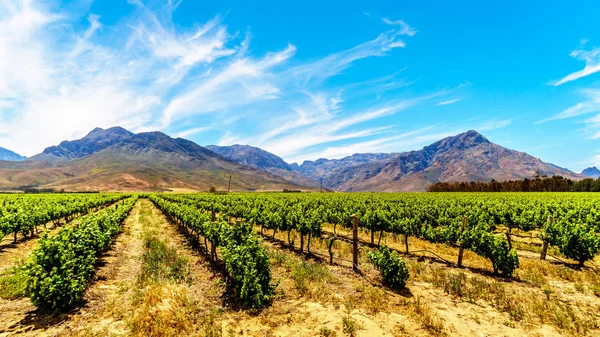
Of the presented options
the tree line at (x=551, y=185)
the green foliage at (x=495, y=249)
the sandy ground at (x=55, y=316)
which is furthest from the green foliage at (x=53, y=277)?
the tree line at (x=551, y=185)

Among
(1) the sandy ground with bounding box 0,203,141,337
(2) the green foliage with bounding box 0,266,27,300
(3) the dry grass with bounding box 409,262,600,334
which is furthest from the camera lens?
(2) the green foliage with bounding box 0,266,27,300

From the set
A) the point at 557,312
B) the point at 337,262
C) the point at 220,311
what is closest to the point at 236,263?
the point at 220,311

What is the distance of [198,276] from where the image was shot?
13102 mm

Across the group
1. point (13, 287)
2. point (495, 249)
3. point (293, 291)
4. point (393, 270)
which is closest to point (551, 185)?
point (495, 249)

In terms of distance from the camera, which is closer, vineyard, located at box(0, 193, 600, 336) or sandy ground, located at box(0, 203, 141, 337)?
sandy ground, located at box(0, 203, 141, 337)

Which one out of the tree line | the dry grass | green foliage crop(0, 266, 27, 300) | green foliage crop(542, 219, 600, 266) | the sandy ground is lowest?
the sandy ground

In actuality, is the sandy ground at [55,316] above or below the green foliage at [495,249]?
below

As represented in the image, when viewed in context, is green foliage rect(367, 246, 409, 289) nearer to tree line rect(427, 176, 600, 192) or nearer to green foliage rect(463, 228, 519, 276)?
green foliage rect(463, 228, 519, 276)

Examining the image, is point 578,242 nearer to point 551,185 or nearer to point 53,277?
point 53,277

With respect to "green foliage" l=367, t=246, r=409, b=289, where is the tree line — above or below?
above

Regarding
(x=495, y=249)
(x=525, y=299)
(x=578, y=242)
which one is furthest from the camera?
(x=578, y=242)

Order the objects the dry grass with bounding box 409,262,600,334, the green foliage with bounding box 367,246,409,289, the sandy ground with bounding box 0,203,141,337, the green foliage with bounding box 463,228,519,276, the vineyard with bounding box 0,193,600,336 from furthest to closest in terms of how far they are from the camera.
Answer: the green foliage with bounding box 463,228,519,276, the green foliage with bounding box 367,246,409,289, the dry grass with bounding box 409,262,600,334, the vineyard with bounding box 0,193,600,336, the sandy ground with bounding box 0,203,141,337

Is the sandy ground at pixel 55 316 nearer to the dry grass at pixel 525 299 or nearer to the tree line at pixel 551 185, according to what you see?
the dry grass at pixel 525 299

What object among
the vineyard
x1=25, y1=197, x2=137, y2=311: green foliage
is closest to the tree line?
the vineyard
